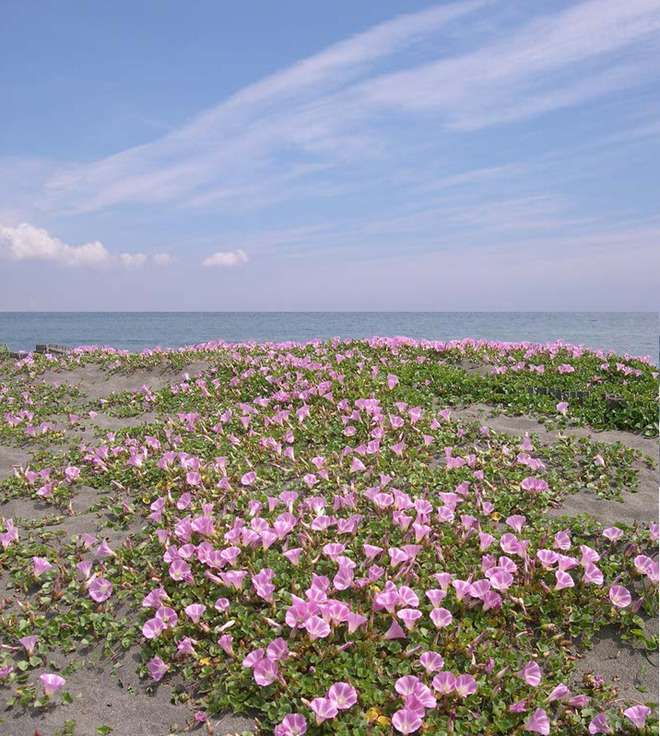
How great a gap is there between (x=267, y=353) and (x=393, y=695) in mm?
9475

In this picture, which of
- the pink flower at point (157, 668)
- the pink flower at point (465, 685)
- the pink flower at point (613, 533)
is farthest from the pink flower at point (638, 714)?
the pink flower at point (157, 668)

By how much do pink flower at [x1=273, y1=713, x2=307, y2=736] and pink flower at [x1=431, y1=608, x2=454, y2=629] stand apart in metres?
1.02

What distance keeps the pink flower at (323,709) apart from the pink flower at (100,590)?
2.02 meters

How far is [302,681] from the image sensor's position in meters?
3.48

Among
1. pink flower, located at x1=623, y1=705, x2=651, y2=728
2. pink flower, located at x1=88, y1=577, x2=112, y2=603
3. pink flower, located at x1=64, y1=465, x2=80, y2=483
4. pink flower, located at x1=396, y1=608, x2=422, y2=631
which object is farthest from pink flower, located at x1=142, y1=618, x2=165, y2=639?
pink flower, located at x1=64, y1=465, x2=80, y2=483

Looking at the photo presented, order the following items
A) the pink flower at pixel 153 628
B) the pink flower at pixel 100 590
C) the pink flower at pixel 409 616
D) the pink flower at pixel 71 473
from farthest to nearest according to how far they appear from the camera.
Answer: the pink flower at pixel 71 473
the pink flower at pixel 100 590
the pink flower at pixel 153 628
the pink flower at pixel 409 616

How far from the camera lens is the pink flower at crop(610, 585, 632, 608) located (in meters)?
4.08

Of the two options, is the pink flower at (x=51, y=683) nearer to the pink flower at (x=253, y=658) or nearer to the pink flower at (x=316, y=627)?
the pink flower at (x=253, y=658)

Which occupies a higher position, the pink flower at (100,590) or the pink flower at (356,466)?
the pink flower at (356,466)

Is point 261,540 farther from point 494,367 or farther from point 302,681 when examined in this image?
point 494,367

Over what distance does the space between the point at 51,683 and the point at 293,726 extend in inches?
61.6

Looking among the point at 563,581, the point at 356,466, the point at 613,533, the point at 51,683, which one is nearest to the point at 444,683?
the point at 563,581

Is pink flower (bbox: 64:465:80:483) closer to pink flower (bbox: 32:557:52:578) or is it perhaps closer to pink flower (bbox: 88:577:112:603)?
pink flower (bbox: 32:557:52:578)

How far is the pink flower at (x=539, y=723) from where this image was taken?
3.19 meters
